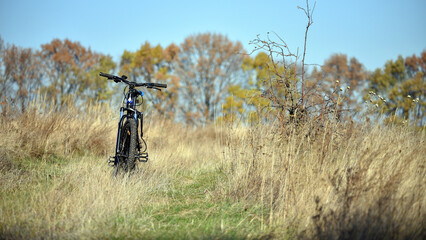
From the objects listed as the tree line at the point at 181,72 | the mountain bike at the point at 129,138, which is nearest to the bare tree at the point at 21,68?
the tree line at the point at 181,72

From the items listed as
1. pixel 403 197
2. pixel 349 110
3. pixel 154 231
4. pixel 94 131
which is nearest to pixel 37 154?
pixel 94 131

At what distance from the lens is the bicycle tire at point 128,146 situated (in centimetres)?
553

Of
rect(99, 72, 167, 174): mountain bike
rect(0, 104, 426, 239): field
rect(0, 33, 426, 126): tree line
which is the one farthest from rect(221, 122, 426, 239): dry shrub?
rect(0, 33, 426, 126): tree line

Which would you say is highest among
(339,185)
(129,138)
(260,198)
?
(129,138)

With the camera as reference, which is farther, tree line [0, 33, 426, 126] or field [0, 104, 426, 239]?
tree line [0, 33, 426, 126]

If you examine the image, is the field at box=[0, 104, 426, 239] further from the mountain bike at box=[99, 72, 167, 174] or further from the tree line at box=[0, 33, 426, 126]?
the tree line at box=[0, 33, 426, 126]

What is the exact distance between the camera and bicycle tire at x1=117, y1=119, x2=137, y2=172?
5527mm

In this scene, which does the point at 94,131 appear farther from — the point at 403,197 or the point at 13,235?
the point at 403,197

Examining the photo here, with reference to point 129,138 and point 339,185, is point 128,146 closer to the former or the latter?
point 129,138

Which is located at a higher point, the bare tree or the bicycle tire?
the bare tree

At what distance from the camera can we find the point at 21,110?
855cm

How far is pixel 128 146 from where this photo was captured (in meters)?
5.76

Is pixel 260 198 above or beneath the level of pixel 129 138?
beneath

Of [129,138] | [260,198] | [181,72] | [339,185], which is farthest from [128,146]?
[181,72]
